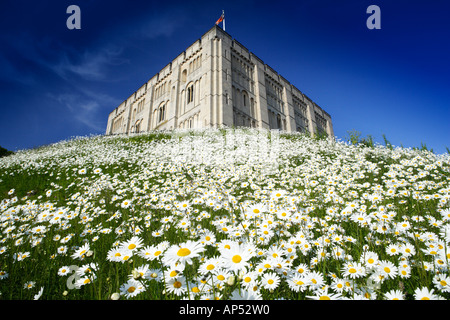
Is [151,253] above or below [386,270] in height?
above

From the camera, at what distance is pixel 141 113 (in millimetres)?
46688

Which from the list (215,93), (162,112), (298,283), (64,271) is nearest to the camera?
(298,283)

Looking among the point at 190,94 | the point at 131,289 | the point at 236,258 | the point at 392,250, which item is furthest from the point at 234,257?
the point at 190,94

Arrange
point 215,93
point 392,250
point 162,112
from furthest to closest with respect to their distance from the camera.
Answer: point 162,112 < point 215,93 < point 392,250

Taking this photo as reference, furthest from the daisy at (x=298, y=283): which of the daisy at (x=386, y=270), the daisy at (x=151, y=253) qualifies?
the daisy at (x=151, y=253)

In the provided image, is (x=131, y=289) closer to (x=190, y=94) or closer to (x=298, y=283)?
(x=298, y=283)

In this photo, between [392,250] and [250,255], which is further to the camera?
[392,250]

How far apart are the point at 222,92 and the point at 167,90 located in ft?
46.4

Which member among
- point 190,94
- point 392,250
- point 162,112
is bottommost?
point 392,250

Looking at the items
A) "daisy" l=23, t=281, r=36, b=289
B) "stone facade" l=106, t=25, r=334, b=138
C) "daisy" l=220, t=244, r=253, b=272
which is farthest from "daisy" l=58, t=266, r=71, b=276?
"stone facade" l=106, t=25, r=334, b=138

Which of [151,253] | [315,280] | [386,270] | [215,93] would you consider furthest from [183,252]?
[215,93]

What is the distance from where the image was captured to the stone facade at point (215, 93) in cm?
3238

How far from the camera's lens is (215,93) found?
32188mm
